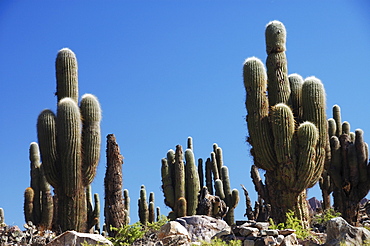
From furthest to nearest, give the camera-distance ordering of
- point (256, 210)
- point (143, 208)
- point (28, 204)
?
point (143, 208)
point (256, 210)
point (28, 204)

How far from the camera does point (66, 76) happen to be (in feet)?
56.9

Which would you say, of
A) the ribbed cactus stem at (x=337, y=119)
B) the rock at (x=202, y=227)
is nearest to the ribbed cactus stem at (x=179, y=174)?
the ribbed cactus stem at (x=337, y=119)

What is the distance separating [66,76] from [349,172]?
10.2 metres

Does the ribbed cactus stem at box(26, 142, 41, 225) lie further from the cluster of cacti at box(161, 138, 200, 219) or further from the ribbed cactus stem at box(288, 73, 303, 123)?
the ribbed cactus stem at box(288, 73, 303, 123)

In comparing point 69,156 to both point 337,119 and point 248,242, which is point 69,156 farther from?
point 337,119

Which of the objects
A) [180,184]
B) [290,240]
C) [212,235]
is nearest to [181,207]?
[180,184]

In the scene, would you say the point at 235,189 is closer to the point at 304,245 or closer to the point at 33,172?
the point at 33,172

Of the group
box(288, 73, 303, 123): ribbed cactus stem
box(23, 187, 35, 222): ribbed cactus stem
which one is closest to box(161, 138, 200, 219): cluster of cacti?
box(23, 187, 35, 222): ribbed cactus stem

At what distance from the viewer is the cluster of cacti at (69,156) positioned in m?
16.2

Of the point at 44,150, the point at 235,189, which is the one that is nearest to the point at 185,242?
the point at 44,150

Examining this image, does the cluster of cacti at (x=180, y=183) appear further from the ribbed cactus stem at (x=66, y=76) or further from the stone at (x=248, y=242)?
the stone at (x=248, y=242)

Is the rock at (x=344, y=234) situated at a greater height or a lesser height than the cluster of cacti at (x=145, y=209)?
lesser

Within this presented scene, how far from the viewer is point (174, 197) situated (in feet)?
74.1

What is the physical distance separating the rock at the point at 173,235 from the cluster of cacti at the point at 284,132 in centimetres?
542
